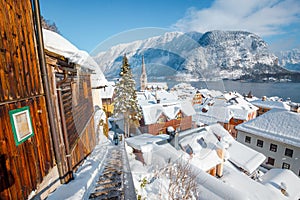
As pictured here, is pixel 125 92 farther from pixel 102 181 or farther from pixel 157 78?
pixel 102 181

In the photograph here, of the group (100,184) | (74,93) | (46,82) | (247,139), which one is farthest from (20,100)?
(247,139)

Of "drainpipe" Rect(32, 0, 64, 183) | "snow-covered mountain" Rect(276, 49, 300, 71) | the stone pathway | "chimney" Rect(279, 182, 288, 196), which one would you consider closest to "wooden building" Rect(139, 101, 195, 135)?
the stone pathway

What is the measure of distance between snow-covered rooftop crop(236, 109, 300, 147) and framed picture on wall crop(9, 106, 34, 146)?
53.1 feet

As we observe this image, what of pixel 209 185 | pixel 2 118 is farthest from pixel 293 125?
pixel 2 118

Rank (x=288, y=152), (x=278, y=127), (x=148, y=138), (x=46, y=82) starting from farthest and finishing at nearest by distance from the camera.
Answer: (x=278, y=127)
(x=288, y=152)
(x=148, y=138)
(x=46, y=82)

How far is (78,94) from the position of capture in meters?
4.58

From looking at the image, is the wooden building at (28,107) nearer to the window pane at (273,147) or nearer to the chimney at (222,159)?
the chimney at (222,159)

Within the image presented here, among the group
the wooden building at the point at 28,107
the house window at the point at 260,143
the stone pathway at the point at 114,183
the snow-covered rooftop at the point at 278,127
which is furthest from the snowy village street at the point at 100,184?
the house window at the point at 260,143

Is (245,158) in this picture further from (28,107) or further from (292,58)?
(292,58)

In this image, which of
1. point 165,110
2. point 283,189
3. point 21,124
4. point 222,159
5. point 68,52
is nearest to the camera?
point 21,124

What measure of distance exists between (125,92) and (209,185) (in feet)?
11.8

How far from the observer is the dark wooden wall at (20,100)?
1.74 meters

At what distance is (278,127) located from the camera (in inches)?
481

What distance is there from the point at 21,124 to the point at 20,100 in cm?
36
